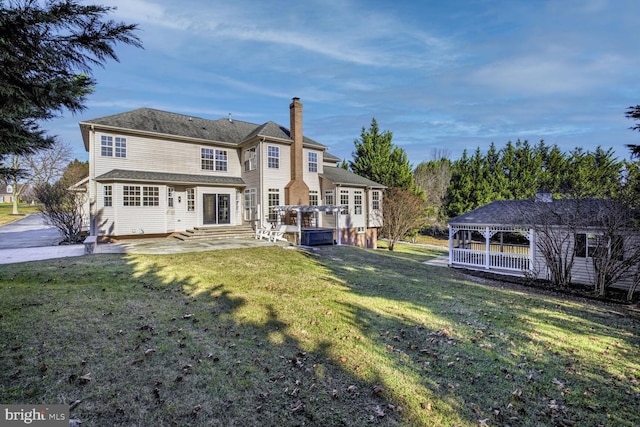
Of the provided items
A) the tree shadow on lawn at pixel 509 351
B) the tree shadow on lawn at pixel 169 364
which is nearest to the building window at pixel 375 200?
the tree shadow on lawn at pixel 509 351

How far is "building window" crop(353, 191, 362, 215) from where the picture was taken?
77.8 feet

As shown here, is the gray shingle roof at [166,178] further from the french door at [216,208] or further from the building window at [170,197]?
the french door at [216,208]

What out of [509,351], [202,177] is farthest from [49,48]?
[202,177]

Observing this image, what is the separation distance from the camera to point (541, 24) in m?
13.9

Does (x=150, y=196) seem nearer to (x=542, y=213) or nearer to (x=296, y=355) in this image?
(x=296, y=355)

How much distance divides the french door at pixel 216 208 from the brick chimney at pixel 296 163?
13.8 feet

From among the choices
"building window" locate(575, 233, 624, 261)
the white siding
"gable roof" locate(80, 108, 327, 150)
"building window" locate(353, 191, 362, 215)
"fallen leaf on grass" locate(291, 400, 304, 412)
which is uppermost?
"gable roof" locate(80, 108, 327, 150)

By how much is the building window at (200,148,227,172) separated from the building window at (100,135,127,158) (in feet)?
14.8

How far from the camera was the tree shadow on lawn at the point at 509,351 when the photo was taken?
3.86 m

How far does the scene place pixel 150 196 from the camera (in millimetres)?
17422

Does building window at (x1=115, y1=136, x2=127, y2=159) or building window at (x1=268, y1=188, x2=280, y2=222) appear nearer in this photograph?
building window at (x1=115, y1=136, x2=127, y2=159)

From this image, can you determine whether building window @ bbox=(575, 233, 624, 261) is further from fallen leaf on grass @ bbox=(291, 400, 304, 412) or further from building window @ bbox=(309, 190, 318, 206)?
building window @ bbox=(309, 190, 318, 206)

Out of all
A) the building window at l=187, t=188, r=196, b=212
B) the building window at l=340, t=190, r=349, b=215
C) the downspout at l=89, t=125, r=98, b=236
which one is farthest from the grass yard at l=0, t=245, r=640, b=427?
the building window at l=340, t=190, r=349, b=215

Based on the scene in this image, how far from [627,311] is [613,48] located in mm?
15161
